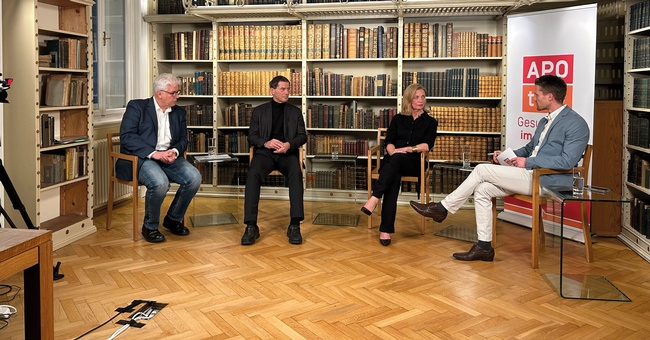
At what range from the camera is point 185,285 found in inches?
152

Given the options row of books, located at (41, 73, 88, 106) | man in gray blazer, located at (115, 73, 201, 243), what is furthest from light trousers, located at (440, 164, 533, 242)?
row of books, located at (41, 73, 88, 106)

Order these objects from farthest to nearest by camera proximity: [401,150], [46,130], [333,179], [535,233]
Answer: [333,179]
[401,150]
[46,130]
[535,233]

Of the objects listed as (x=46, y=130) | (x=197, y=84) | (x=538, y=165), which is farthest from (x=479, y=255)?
(x=197, y=84)

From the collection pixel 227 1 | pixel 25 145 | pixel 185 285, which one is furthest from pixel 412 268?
pixel 227 1

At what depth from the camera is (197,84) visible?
6996 millimetres

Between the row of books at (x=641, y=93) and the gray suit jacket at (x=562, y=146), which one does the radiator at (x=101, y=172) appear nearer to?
the gray suit jacket at (x=562, y=146)

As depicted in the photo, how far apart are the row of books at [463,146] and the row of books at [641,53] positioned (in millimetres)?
1698

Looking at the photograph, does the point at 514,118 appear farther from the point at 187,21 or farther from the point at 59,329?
the point at 59,329

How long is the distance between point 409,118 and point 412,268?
5.14 ft

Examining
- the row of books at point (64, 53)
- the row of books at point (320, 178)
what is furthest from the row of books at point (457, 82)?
the row of books at point (64, 53)

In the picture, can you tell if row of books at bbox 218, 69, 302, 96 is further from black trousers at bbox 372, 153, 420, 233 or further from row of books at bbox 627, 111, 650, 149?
row of books at bbox 627, 111, 650, 149

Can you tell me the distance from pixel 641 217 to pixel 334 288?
2499 mm

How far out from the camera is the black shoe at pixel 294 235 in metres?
4.94

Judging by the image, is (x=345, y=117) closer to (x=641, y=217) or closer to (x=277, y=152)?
(x=277, y=152)
